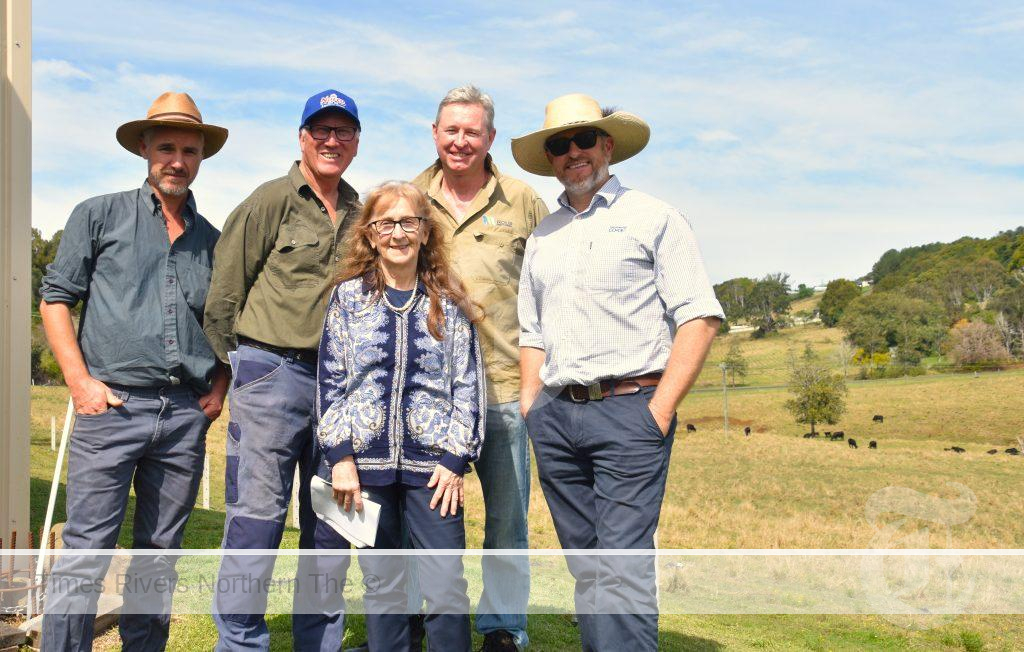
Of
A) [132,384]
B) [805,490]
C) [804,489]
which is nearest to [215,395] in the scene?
[132,384]

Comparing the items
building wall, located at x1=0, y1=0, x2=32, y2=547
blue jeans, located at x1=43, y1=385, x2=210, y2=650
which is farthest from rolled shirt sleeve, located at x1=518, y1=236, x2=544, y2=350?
building wall, located at x1=0, y1=0, x2=32, y2=547

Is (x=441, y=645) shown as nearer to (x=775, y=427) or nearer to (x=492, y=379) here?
(x=492, y=379)

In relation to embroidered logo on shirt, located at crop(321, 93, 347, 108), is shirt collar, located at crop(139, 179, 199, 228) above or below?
below

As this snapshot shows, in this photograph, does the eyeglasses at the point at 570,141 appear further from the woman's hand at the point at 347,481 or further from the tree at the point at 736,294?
the tree at the point at 736,294

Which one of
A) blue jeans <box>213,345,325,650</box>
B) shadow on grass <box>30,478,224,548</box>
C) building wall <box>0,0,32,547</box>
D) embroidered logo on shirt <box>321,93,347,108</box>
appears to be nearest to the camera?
blue jeans <box>213,345,325,650</box>

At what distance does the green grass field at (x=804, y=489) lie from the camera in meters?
7.59

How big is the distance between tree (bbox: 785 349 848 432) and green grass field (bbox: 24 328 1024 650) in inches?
51.5

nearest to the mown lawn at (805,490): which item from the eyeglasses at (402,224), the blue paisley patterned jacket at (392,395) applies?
the blue paisley patterned jacket at (392,395)

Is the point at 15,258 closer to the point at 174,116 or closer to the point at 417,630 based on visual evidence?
the point at 174,116

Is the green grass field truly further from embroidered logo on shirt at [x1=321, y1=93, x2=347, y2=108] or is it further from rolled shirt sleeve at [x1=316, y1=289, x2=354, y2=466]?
embroidered logo on shirt at [x1=321, y1=93, x2=347, y2=108]

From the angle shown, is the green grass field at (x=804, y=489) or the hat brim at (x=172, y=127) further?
the green grass field at (x=804, y=489)

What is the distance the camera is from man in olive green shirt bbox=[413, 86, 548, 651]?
13.0ft

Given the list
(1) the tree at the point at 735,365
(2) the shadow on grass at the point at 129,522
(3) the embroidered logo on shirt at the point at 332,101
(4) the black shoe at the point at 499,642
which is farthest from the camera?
(1) the tree at the point at 735,365

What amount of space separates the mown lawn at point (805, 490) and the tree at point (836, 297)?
Result: 31.2m
